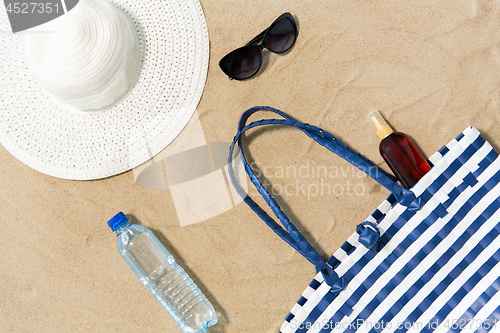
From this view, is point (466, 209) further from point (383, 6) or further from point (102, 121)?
point (102, 121)

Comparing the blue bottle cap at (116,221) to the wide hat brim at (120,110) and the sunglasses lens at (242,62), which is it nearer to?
the wide hat brim at (120,110)

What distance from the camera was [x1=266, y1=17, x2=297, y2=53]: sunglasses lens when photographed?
40.2 inches

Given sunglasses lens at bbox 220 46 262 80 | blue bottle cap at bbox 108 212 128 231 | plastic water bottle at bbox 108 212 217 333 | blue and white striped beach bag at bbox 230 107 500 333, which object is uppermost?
sunglasses lens at bbox 220 46 262 80

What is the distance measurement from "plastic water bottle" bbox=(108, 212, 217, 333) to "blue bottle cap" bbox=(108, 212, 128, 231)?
66 mm

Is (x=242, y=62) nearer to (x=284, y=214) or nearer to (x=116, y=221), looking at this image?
(x=284, y=214)

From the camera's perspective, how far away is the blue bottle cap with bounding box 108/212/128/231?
97 cm

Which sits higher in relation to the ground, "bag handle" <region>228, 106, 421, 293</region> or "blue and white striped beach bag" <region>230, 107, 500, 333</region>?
"bag handle" <region>228, 106, 421, 293</region>

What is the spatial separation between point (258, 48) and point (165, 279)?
808 mm

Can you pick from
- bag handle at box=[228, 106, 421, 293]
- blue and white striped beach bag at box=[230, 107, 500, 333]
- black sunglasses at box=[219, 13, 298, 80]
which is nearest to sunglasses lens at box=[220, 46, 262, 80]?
black sunglasses at box=[219, 13, 298, 80]

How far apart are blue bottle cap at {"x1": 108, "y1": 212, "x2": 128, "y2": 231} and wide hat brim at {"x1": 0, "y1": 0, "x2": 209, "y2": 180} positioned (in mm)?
139

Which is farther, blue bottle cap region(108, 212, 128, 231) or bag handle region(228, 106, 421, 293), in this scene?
blue bottle cap region(108, 212, 128, 231)

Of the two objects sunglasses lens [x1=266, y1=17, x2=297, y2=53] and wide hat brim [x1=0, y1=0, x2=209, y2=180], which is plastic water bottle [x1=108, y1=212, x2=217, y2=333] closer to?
wide hat brim [x1=0, y1=0, x2=209, y2=180]

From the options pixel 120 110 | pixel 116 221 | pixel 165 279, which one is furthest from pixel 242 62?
pixel 165 279

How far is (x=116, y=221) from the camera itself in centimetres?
97
